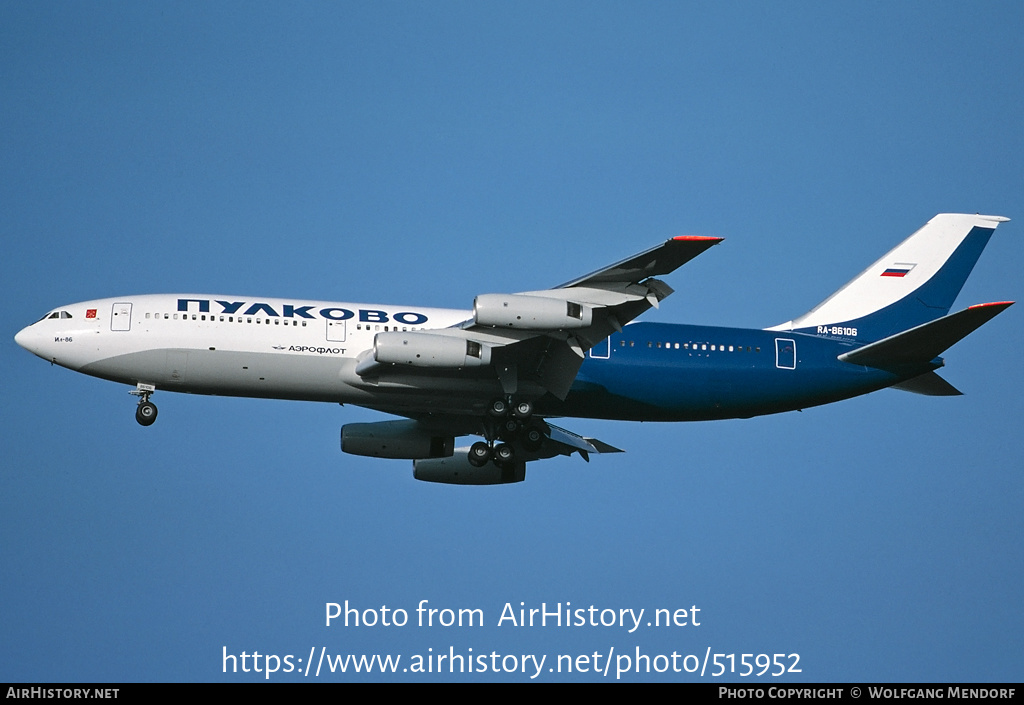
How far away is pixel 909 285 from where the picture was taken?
44250 mm

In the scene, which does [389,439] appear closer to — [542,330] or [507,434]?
[507,434]

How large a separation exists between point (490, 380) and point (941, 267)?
15512mm

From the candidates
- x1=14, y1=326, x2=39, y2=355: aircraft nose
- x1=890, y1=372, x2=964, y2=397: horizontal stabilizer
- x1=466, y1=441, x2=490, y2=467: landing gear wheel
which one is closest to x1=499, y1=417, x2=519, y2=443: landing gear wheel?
x1=466, y1=441, x2=490, y2=467: landing gear wheel

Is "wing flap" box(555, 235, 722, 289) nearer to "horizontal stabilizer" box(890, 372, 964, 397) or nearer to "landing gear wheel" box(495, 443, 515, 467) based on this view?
"landing gear wheel" box(495, 443, 515, 467)

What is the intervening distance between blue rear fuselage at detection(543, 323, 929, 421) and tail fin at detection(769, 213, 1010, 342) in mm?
1112

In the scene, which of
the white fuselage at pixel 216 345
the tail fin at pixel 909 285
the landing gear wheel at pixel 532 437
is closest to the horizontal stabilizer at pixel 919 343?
the tail fin at pixel 909 285

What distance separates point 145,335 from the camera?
39750 millimetres

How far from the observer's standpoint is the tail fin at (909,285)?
4369cm

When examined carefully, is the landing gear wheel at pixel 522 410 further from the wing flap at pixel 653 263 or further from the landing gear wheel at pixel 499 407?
the wing flap at pixel 653 263

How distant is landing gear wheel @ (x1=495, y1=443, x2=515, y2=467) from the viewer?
137 ft

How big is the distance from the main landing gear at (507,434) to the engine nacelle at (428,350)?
2.56 metres
